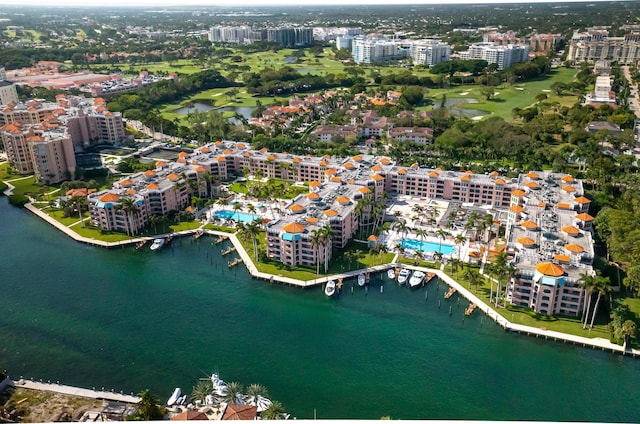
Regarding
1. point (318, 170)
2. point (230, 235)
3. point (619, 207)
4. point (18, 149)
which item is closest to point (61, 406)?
point (230, 235)

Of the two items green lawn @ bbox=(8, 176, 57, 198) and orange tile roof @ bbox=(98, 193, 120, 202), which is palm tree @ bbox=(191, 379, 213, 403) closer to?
orange tile roof @ bbox=(98, 193, 120, 202)

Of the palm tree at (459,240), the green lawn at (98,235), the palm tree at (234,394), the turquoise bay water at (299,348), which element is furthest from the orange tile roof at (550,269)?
the green lawn at (98,235)

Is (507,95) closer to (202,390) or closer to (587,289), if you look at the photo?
(587,289)

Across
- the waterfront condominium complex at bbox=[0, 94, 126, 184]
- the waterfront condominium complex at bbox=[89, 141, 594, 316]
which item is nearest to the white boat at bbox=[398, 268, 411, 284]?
the waterfront condominium complex at bbox=[89, 141, 594, 316]

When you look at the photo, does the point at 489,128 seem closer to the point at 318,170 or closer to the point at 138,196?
the point at 318,170

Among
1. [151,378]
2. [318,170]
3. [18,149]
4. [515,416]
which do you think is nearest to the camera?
[515,416]

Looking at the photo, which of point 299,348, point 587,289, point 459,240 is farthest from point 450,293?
point 299,348
